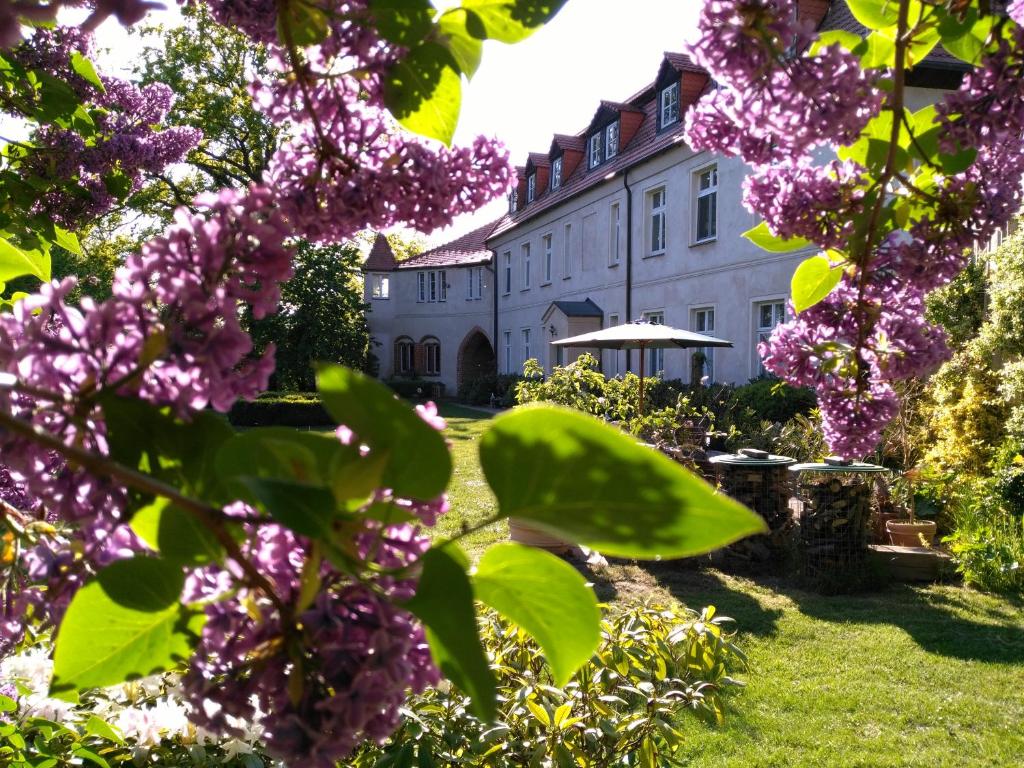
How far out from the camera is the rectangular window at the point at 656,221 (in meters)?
18.7

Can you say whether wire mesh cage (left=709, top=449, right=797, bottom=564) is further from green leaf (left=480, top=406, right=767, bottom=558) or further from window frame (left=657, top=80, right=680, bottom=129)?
window frame (left=657, top=80, right=680, bottom=129)

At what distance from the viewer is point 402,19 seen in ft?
2.27

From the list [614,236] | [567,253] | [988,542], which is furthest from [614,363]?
[988,542]

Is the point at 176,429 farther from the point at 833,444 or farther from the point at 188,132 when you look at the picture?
the point at 188,132

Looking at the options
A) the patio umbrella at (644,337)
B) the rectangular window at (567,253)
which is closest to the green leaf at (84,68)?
the patio umbrella at (644,337)

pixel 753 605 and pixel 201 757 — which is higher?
pixel 201 757

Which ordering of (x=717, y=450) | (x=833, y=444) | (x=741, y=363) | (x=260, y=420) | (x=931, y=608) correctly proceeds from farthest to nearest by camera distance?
(x=260, y=420) < (x=741, y=363) < (x=717, y=450) < (x=931, y=608) < (x=833, y=444)

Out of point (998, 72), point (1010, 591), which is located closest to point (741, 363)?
point (1010, 591)

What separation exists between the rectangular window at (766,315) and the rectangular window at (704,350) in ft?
4.81

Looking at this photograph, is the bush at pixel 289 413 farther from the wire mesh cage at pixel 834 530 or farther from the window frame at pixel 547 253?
the wire mesh cage at pixel 834 530

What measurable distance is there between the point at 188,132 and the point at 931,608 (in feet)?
21.6

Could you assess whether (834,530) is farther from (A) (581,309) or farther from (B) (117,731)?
(A) (581,309)

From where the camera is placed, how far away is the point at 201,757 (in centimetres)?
199

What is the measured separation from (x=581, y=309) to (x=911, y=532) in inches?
583
